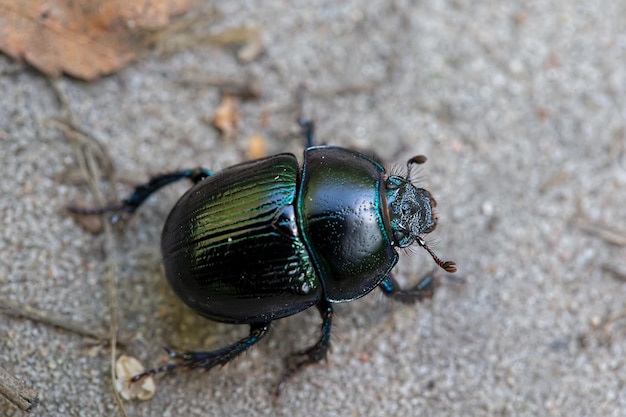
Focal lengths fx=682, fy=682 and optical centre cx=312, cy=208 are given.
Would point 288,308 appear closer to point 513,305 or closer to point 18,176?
point 513,305

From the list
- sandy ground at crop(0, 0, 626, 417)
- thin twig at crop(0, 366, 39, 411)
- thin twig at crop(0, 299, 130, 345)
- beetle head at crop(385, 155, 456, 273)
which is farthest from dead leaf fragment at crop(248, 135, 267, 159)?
thin twig at crop(0, 366, 39, 411)

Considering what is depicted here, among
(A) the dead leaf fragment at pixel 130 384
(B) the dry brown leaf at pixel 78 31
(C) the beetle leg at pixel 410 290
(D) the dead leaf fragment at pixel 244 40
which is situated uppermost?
(B) the dry brown leaf at pixel 78 31

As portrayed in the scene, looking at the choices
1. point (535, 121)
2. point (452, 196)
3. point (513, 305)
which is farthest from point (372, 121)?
point (513, 305)

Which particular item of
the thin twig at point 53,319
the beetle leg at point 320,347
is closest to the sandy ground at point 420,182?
the thin twig at point 53,319

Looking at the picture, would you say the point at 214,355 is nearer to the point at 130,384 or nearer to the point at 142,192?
the point at 130,384

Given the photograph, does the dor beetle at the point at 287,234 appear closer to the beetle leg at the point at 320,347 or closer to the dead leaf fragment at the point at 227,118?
the beetle leg at the point at 320,347

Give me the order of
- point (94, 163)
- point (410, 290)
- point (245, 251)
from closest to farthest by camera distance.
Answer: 1. point (245, 251)
2. point (410, 290)
3. point (94, 163)

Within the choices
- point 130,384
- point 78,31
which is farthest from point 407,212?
point 78,31
